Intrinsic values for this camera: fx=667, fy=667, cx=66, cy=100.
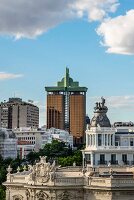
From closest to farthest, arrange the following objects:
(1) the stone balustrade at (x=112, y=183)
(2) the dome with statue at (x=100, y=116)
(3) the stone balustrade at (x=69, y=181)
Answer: (1) the stone balustrade at (x=112, y=183)
(3) the stone balustrade at (x=69, y=181)
(2) the dome with statue at (x=100, y=116)

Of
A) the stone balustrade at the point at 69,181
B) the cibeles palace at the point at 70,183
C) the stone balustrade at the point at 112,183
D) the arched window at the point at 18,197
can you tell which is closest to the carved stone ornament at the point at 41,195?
the cibeles palace at the point at 70,183

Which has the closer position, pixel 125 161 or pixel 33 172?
pixel 33 172

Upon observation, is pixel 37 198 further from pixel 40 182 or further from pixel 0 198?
pixel 0 198

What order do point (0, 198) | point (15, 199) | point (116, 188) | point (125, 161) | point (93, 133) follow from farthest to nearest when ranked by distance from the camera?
point (93, 133)
point (125, 161)
point (0, 198)
point (15, 199)
point (116, 188)

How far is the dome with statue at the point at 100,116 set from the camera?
8769 cm

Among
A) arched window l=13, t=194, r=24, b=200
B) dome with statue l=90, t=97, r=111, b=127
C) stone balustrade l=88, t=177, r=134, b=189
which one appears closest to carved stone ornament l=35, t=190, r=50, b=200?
arched window l=13, t=194, r=24, b=200

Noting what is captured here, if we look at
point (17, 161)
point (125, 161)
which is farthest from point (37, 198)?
point (17, 161)

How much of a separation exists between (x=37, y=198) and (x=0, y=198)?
17.9m

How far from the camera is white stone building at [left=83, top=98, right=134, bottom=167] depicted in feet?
270

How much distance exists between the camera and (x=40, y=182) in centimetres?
5669

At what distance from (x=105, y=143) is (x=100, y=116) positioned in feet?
15.6

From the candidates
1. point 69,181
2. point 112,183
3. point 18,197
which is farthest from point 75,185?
point 18,197

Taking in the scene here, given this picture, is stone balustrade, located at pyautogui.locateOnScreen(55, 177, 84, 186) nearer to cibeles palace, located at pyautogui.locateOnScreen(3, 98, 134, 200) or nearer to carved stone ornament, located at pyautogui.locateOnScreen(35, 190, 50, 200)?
cibeles palace, located at pyautogui.locateOnScreen(3, 98, 134, 200)

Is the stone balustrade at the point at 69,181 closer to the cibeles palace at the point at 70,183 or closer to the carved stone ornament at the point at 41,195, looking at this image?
the cibeles palace at the point at 70,183
